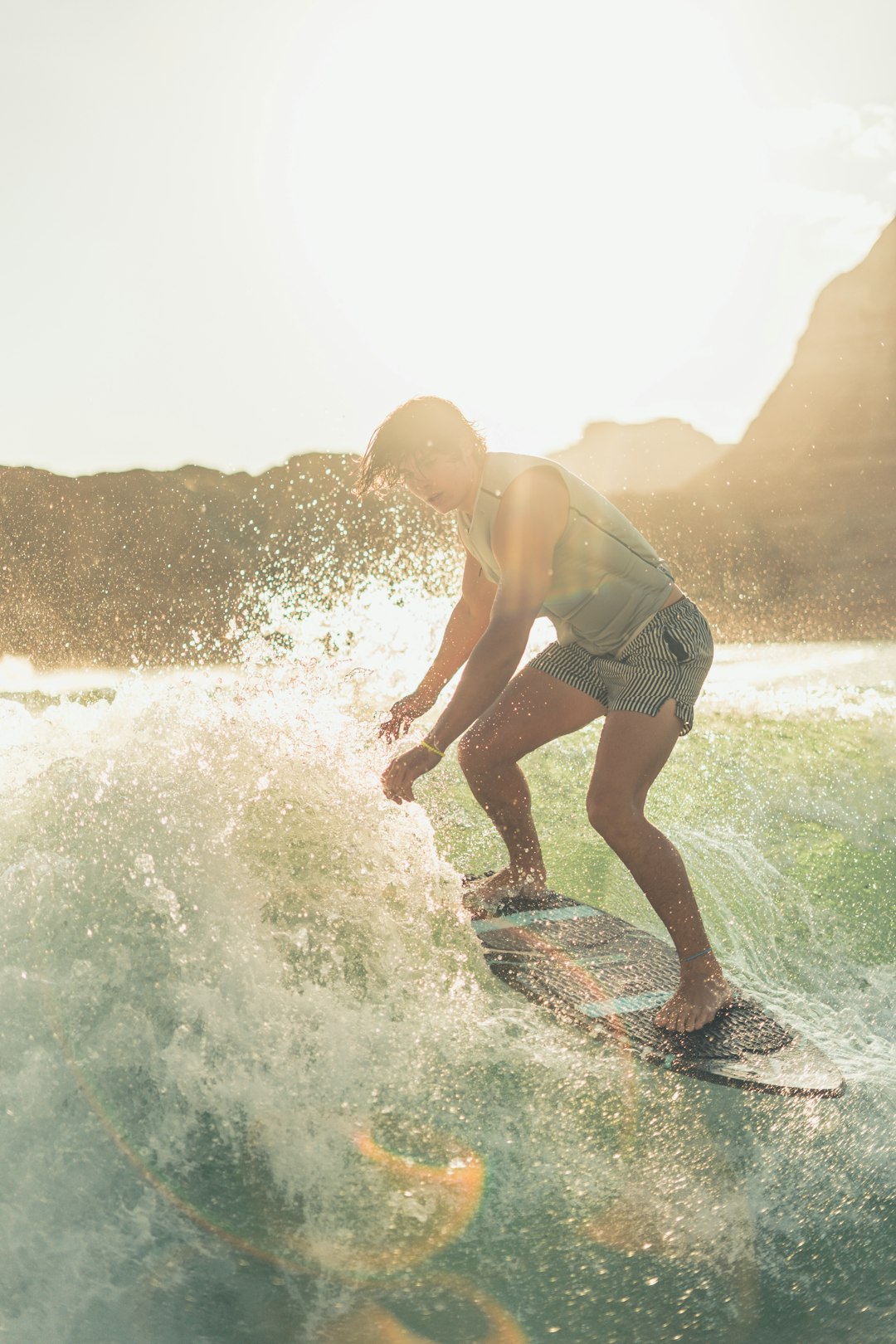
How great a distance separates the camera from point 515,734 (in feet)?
12.1

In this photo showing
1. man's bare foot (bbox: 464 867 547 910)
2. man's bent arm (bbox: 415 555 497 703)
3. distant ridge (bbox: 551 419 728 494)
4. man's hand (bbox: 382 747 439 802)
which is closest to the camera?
man's hand (bbox: 382 747 439 802)

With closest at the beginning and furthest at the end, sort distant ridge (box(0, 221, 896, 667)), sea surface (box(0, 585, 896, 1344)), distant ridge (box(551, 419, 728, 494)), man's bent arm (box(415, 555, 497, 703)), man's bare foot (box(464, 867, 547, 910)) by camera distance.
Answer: sea surface (box(0, 585, 896, 1344))
man's bent arm (box(415, 555, 497, 703))
man's bare foot (box(464, 867, 547, 910))
distant ridge (box(0, 221, 896, 667))
distant ridge (box(551, 419, 728, 494))

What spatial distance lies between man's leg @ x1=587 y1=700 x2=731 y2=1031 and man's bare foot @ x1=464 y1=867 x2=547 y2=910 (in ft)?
2.95

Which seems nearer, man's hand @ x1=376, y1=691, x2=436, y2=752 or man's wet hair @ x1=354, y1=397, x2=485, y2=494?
man's wet hair @ x1=354, y1=397, x2=485, y2=494

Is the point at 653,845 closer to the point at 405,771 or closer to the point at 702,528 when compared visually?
the point at 405,771

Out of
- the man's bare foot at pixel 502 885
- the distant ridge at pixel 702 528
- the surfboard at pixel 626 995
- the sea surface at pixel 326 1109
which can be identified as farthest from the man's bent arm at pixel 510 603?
the distant ridge at pixel 702 528

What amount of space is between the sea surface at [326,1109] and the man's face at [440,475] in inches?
45.5

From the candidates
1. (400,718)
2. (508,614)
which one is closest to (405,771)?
(508,614)

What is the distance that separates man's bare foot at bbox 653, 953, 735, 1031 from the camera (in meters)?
3.19

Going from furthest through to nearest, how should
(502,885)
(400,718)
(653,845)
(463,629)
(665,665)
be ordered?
(502,885) → (463,629) → (400,718) → (665,665) → (653,845)

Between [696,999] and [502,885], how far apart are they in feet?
3.46

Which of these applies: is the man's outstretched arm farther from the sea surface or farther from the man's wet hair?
the sea surface

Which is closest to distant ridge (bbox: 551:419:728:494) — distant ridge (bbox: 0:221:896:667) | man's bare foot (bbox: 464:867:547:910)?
distant ridge (bbox: 0:221:896:667)

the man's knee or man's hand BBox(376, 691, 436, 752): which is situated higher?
man's hand BBox(376, 691, 436, 752)
